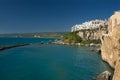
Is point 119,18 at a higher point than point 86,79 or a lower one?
higher

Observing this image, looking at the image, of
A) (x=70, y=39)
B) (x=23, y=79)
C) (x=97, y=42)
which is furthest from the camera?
(x=70, y=39)

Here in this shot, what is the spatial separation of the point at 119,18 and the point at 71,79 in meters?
21.1

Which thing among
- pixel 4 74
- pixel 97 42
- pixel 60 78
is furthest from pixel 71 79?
pixel 97 42

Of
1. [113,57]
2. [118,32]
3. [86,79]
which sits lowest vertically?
[86,79]

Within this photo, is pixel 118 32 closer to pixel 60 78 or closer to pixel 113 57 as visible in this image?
pixel 113 57

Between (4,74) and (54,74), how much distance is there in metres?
11.2

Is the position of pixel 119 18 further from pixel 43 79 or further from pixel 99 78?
pixel 43 79

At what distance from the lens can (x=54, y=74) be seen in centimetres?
4328

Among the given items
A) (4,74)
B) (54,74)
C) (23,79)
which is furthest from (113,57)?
(4,74)

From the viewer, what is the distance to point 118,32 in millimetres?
40531

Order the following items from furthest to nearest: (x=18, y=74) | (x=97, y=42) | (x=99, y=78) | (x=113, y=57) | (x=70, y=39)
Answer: (x=70, y=39) < (x=97, y=42) < (x=113, y=57) < (x=18, y=74) < (x=99, y=78)

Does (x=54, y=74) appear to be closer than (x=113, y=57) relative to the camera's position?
Yes

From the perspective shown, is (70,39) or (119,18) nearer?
(119,18)

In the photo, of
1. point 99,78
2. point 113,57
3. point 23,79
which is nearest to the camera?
point 99,78
